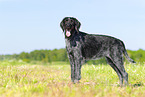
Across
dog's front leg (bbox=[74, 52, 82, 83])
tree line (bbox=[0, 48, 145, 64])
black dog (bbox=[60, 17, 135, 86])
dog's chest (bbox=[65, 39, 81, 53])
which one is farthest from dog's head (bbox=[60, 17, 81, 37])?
tree line (bbox=[0, 48, 145, 64])

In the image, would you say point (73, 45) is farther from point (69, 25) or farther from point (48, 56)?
point (48, 56)

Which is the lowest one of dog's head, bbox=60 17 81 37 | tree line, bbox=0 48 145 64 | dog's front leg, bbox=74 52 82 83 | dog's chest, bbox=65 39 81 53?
tree line, bbox=0 48 145 64

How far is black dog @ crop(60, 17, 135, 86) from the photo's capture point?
670cm

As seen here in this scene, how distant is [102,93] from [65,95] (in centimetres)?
85

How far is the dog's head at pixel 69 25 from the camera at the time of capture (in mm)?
6695

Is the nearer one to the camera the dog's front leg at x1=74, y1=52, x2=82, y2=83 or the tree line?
the dog's front leg at x1=74, y1=52, x2=82, y2=83

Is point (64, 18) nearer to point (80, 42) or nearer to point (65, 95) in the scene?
point (80, 42)

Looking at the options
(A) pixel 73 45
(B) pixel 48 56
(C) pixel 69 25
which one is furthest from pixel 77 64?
(B) pixel 48 56

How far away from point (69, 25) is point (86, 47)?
100cm

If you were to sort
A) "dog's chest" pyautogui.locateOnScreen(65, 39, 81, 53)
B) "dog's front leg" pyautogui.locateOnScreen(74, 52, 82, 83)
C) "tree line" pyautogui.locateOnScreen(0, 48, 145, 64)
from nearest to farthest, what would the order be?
"dog's front leg" pyautogui.locateOnScreen(74, 52, 82, 83) → "dog's chest" pyautogui.locateOnScreen(65, 39, 81, 53) → "tree line" pyautogui.locateOnScreen(0, 48, 145, 64)

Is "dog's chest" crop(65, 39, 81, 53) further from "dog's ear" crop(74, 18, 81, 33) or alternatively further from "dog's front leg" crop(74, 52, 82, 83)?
"dog's ear" crop(74, 18, 81, 33)

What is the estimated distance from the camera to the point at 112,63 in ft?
23.9

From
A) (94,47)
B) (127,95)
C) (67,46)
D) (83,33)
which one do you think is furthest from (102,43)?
(127,95)

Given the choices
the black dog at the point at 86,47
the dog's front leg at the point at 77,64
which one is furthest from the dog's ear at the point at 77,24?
the dog's front leg at the point at 77,64
